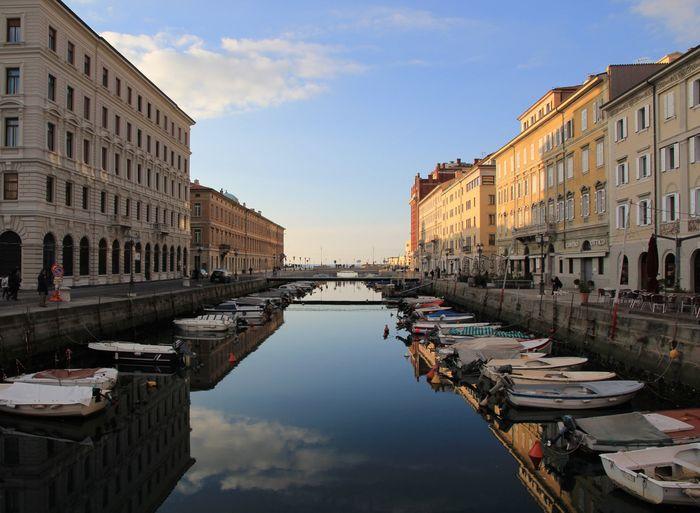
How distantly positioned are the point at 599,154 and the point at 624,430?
105 feet

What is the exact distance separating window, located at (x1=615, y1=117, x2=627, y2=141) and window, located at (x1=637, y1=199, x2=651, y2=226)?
517 centimetres

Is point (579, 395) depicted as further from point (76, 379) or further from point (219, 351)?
point (219, 351)

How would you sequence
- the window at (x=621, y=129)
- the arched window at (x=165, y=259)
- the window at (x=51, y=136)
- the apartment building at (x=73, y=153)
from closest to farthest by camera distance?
the window at (x=621, y=129), the apartment building at (x=73, y=153), the window at (x=51, y=136), the arched window at (x=165, y=259)

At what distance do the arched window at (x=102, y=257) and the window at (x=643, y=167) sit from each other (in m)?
42.0

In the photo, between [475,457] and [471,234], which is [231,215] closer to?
[471,234]

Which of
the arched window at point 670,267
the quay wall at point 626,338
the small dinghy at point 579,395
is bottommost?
the small dinghy at point 579,395

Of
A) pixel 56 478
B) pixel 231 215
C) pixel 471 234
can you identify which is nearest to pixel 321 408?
pixel 56 478

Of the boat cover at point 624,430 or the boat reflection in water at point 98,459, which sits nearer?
the boat reflection in water at point 98,459

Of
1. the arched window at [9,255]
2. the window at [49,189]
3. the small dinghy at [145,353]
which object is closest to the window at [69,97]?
the window at [49,189]

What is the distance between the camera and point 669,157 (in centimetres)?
3044

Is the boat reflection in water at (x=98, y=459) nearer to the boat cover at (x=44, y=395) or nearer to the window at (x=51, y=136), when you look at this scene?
the boat cover at (x=44, y=395)

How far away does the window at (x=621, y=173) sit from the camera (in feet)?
116

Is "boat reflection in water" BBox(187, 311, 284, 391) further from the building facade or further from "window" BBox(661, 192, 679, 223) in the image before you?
the building facade

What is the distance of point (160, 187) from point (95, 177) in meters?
17.7
